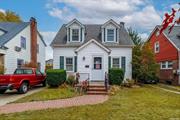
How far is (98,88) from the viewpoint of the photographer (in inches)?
815

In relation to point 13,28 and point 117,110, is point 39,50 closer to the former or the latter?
point 13,28

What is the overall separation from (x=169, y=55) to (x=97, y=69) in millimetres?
11146

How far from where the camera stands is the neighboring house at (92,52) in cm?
2494

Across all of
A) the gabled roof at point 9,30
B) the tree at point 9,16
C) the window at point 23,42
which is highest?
the tree at point 9,16

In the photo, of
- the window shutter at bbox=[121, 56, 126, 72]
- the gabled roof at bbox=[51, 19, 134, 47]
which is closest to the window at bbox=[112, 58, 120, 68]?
the window shutter at bbox=[121, 56, 126, 72]

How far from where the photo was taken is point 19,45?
2795cm

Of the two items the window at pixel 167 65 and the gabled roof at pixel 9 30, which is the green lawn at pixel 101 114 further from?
the window at pixel 167 65

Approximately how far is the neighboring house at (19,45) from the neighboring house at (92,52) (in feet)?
13.1

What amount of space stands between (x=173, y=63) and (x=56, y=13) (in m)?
14.3

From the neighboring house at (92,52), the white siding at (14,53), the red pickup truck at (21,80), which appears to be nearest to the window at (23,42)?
the white siding at (14,53)

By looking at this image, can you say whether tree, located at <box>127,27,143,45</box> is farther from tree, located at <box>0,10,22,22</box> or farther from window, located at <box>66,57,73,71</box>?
tree, located at <box>0,10,22,22</box>

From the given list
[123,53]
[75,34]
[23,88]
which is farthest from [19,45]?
[123,53]

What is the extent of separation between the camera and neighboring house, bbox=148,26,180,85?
98.8ft

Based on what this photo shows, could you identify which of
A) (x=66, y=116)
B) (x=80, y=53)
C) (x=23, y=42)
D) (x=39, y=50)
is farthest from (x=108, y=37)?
(x=66, y=116)
